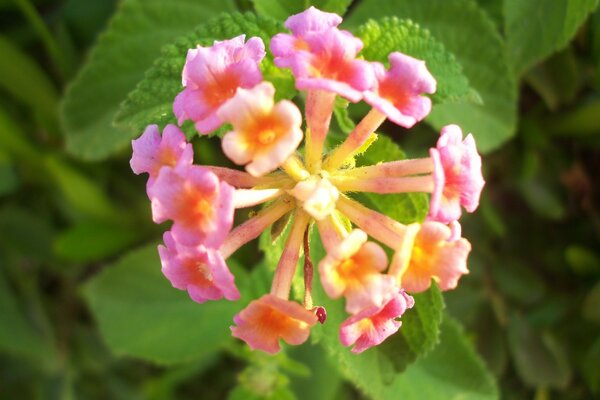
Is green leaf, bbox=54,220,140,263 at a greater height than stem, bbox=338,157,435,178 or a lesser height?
lesser

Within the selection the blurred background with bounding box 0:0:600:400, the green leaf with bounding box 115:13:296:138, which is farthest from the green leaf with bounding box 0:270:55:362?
the green leaf with bounding box 115:13:296:138

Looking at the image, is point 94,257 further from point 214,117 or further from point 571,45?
point 571,45

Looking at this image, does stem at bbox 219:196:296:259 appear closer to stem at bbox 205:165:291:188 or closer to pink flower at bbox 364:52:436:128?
stem at bbox 205:165:291:188

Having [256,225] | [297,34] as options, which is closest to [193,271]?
[256,225]

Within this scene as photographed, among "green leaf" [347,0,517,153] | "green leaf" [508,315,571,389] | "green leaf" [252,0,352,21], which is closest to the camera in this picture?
"green leaf" [252,0,352,21]

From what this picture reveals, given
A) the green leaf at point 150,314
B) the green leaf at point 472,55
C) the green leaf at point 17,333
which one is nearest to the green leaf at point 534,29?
the green leaf at point 472,55

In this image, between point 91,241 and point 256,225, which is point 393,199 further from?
point 91,241
